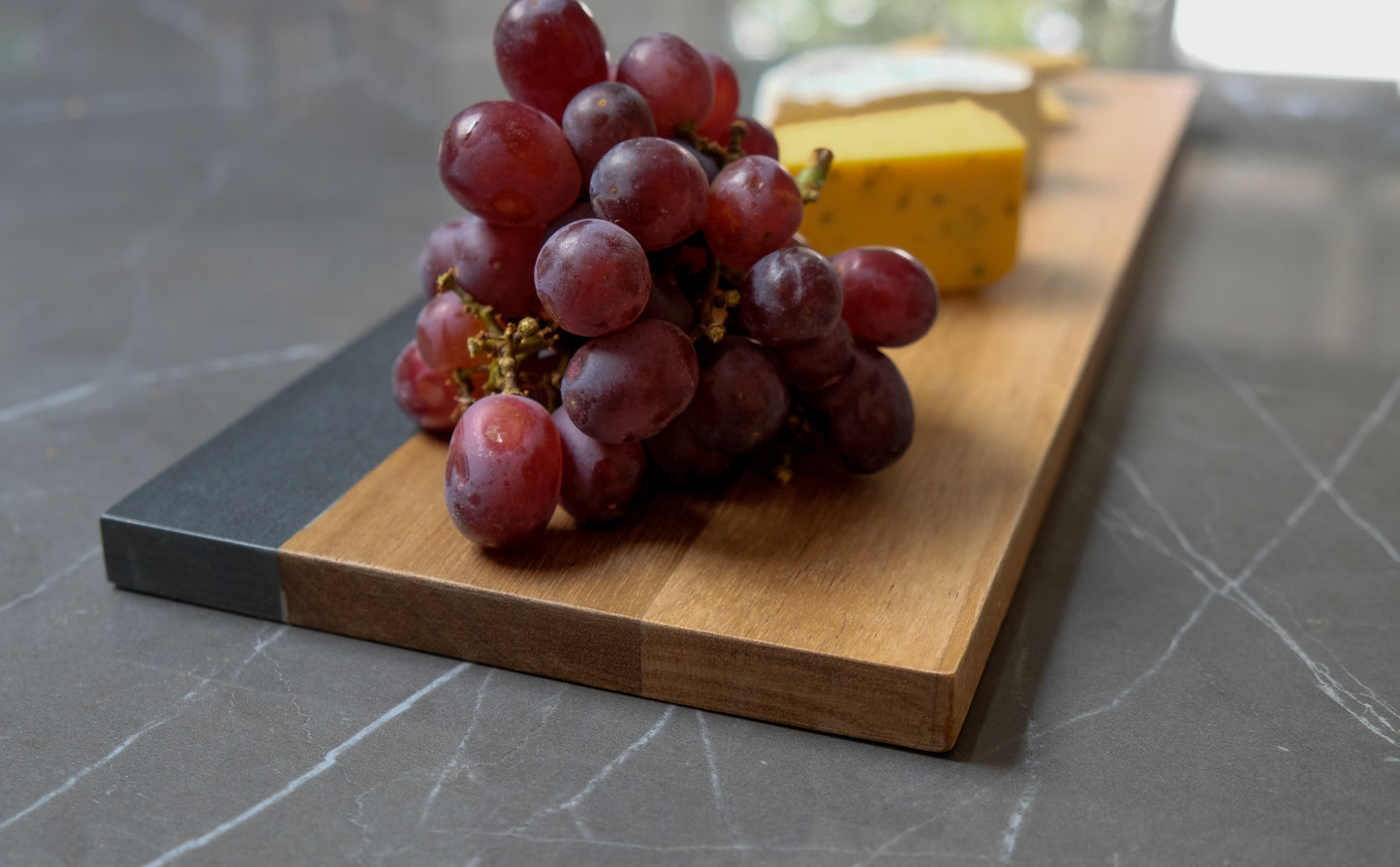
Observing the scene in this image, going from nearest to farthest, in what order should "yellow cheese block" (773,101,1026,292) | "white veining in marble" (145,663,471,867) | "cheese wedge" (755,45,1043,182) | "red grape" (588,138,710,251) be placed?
"white veining in marble" (145,663,471,867), "red grape" (588,138,710,251), "yellow cheese block" (773,101,1026,292), "cheese wedge" (755,45,1043,182)

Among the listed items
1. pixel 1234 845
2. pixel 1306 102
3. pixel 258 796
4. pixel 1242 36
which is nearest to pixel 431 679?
pixel 258 796

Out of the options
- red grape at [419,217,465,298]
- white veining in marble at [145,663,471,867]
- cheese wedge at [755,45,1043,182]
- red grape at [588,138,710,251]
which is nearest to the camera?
white veining in marble at [145,663,471,867]

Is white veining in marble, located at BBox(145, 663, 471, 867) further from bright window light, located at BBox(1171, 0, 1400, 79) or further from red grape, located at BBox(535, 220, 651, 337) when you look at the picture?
bright window light, located at BBox(1171, 0, 1400, 79)

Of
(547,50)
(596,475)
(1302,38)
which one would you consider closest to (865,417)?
(596,475)

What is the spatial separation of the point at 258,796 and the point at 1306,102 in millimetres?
1593

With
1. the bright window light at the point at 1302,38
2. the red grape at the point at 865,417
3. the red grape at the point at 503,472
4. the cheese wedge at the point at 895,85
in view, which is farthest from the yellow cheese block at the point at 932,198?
the bright window light at the point at 1302,38

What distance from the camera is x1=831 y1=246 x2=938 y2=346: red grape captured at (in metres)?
0.69

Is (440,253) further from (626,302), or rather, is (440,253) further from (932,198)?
(932,198)

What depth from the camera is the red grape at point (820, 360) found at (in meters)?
0.64

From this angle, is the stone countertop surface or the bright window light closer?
the stone countertop surface

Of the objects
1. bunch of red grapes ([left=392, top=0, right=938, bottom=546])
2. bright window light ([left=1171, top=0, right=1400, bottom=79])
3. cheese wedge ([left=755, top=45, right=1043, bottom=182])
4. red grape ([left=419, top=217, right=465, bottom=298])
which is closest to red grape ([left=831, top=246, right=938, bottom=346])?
bunch of red grapes ([left=392, top=0, right=938, bottom=546])

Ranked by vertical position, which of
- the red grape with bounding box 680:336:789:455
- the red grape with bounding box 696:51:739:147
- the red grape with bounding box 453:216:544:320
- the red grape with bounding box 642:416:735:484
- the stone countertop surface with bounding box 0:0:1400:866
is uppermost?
the red grape with bounding box 696:51:739:147

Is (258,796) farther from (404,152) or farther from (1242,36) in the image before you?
(1242,36)

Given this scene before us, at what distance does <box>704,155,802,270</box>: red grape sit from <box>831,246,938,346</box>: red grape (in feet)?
0.22
